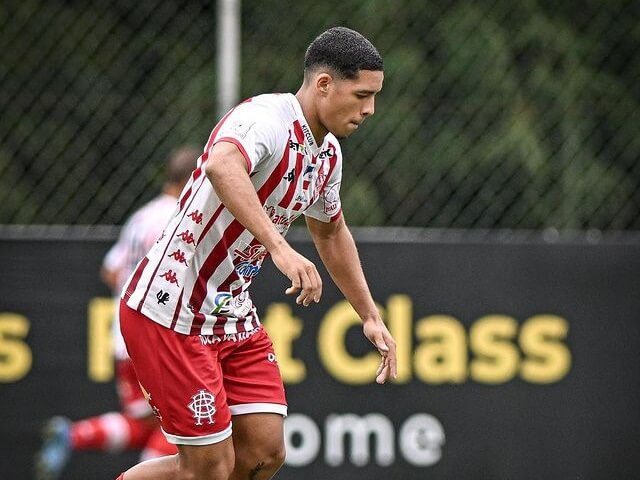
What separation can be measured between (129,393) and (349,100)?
3147 millimetres

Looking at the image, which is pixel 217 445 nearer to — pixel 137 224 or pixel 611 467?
pixel 137 224

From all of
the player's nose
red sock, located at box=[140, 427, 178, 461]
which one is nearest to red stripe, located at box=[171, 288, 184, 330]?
the player's nose

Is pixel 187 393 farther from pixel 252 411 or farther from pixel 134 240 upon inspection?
pixel 134 240

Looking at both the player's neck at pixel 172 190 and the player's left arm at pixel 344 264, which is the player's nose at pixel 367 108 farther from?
the player's neck at pixel 172 190

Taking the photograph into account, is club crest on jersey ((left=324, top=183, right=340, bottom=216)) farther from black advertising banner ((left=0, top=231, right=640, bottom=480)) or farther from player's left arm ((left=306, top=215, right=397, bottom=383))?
black advertising banner ((left=0, top=231, right=640, bottom=480))

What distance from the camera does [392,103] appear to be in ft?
24.3

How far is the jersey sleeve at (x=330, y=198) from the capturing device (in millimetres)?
4766

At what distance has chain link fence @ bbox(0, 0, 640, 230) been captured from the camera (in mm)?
7180

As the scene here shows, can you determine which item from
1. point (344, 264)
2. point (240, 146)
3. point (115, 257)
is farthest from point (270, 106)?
point (115, 257)

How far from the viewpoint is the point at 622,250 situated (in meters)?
7.19

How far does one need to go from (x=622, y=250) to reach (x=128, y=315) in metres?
3.52

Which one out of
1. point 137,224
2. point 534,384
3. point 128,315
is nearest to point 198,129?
point 137,224

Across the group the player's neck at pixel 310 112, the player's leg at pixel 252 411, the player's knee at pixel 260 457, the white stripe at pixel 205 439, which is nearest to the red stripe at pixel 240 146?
the player's neck at pixel 310 112

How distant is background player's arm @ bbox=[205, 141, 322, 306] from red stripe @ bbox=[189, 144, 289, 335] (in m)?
0.31
